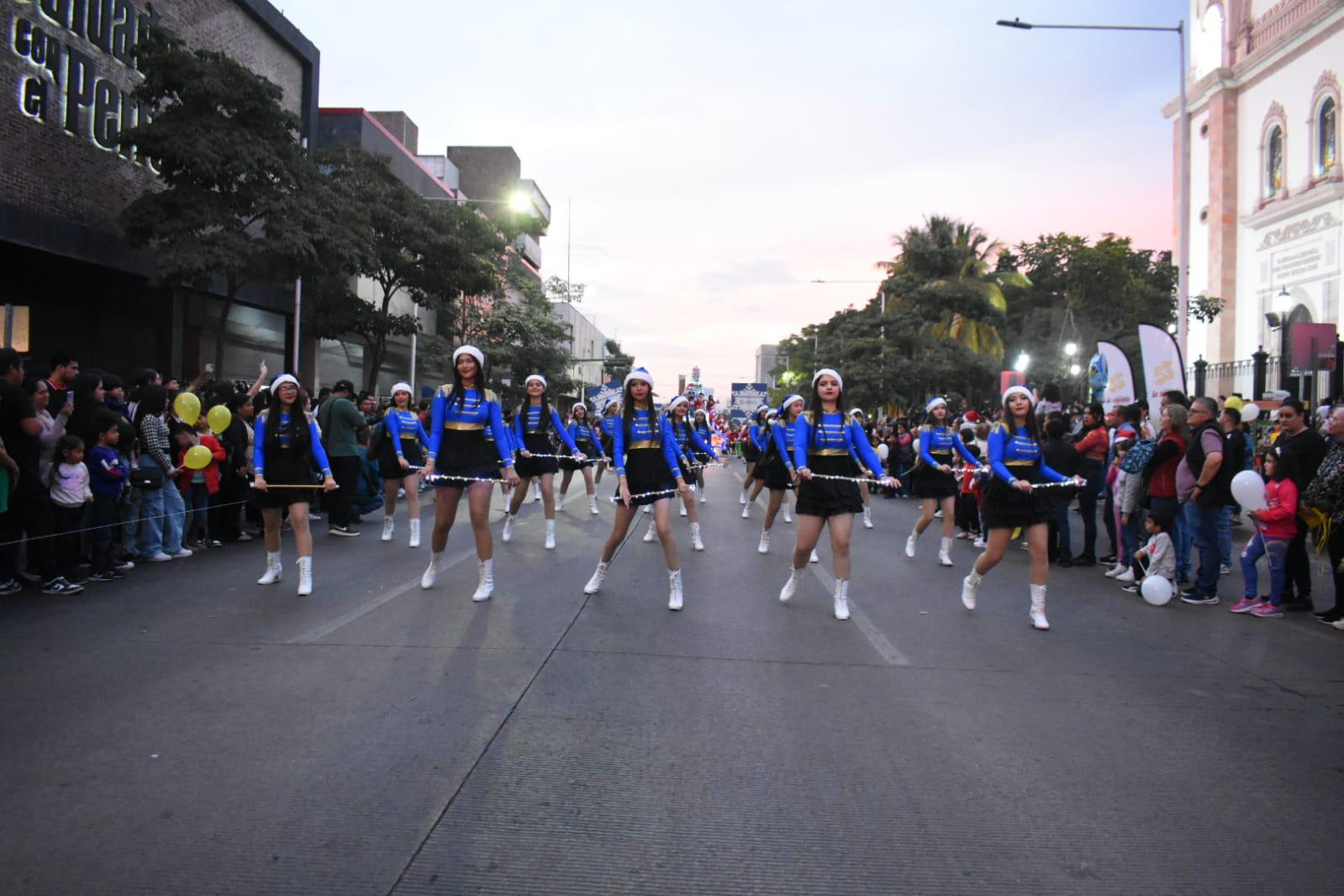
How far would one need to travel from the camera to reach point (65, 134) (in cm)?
1855

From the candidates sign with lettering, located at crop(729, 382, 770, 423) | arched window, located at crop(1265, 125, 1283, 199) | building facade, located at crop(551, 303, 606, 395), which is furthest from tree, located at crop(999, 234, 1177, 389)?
building facade, located at crop(551, 303, 606, 395)

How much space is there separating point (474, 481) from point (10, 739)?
402cm

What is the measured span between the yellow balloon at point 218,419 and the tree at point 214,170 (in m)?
8.62

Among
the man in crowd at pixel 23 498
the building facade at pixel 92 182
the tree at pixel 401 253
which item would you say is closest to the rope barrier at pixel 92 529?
the man in crowd at pixel 23 498

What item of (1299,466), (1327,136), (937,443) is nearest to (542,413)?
(937,443)

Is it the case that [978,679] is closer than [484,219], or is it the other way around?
[978,679]

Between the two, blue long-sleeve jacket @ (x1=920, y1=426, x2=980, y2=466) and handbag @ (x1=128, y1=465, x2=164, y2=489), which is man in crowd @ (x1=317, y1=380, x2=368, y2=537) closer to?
handbag @ (x1=128, y1=465, x2=164, y2=489)

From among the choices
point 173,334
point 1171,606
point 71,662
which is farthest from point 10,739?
point 173,334

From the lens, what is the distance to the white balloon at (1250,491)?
8.12 metres

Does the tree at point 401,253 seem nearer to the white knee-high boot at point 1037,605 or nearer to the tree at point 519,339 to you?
the tree at point 519,339

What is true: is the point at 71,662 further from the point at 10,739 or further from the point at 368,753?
the point at 368,753

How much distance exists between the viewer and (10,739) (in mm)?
4414

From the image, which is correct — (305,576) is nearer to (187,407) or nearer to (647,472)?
(647,472)

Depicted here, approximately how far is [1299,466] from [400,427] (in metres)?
9.51
